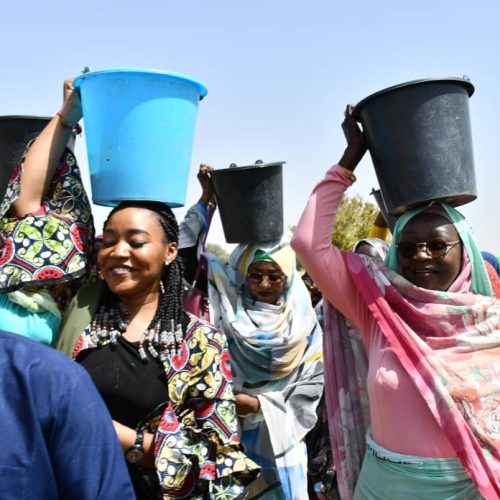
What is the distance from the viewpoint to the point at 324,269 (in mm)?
2574

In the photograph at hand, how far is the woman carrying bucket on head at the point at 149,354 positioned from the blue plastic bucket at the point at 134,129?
77 millimetres

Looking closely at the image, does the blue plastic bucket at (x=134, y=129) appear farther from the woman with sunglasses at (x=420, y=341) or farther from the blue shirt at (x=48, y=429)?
the blue shirt at (x=48, y=429)

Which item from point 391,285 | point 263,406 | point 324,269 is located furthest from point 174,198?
point 263,406

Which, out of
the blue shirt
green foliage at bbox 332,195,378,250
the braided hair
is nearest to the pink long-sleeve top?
the braided hair

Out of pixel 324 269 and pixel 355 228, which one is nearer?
pixel 324 269

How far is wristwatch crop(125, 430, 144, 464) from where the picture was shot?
2.20m

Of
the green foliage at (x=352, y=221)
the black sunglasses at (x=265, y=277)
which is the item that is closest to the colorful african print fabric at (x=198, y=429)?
the black sunglasses at (x=265, y=277)

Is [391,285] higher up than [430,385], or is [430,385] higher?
[391,285]

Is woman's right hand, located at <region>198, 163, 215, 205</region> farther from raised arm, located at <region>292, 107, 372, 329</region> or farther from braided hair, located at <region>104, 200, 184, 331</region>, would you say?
raised arm, located at <region>292, 107, 372, 329</region>

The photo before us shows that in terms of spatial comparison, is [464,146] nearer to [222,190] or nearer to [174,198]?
[174,198]

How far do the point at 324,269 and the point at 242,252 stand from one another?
4.29ft

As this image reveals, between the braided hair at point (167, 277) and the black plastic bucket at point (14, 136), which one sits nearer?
the braided hair at point (167, 277)

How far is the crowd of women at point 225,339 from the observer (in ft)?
7.48

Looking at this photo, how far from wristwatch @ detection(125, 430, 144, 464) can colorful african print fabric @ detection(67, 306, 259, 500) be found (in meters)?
0.05
